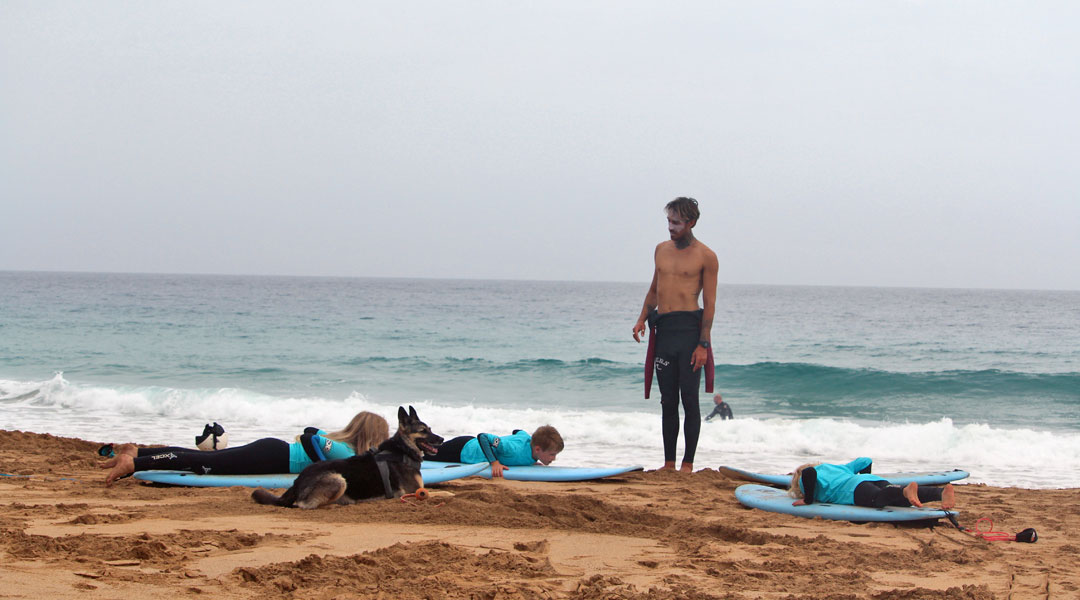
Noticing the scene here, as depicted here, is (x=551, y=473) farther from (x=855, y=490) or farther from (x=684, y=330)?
(x=855, y=490)

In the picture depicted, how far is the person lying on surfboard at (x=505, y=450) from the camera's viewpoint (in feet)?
23.4

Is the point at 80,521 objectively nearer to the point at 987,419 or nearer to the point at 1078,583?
the point at 1078,583

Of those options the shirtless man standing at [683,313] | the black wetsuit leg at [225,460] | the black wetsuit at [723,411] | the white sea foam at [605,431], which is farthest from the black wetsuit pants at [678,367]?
the black wetsuit at [723,411]

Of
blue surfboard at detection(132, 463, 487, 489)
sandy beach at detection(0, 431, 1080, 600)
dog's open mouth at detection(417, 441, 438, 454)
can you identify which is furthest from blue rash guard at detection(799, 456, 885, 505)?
blue surfboard at detection(132, 463, 487, 489)

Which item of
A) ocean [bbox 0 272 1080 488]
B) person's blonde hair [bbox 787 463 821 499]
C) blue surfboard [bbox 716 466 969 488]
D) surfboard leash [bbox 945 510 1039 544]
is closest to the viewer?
surfboard leash [bbox 945 510 1039 544]

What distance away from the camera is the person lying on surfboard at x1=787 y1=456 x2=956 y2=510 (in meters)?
5.27

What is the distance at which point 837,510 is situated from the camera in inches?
210

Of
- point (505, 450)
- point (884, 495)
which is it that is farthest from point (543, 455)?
point (884, 495)

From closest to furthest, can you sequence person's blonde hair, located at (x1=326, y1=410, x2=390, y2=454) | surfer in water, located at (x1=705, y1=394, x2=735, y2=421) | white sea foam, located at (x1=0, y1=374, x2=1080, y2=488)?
1. person's blonde hair, located at (x1=326, y1=410, x2=390, y2=454)
2. white sea foam, located at (x1=0, y1=374, x2=1080, y2=488)
3. surfer in water, located at (x1=705, y1=394, x2=735, y2=421)

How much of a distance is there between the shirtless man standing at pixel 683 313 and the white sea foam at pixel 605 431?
2.31 metres

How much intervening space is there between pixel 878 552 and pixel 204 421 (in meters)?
11.1

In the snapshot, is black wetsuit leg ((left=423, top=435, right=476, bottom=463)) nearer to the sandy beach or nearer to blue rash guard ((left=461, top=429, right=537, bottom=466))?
blue rash guard ((left=461, top=429, right=537, bottom=466))

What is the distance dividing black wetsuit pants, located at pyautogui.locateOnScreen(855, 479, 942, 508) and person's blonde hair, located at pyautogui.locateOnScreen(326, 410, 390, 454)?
3259 mm

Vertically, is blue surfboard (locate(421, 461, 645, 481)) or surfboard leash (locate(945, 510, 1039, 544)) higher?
surfboard leash (locate(945, 510, 1039, 544))
